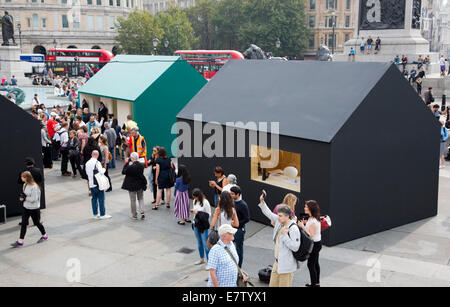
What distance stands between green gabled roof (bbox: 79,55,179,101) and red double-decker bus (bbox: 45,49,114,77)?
122 ft

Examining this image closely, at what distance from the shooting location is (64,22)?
92125 mm

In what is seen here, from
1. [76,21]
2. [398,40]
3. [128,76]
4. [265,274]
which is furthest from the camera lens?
[76,21]

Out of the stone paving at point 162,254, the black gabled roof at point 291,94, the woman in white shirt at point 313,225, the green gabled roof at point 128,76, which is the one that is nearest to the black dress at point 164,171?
the stone paving at point 162,254

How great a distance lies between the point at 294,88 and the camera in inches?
454

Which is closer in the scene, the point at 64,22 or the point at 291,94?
the point at 291,94

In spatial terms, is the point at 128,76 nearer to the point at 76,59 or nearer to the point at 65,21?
the point at 76,59

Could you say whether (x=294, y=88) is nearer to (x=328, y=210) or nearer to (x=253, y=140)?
(x=253, y=140)

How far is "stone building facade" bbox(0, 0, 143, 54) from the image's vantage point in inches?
3489

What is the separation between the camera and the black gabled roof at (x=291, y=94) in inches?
394

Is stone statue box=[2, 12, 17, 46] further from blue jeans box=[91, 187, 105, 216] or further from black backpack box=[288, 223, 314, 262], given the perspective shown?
black backpack box=[288, 223, 314, 262]

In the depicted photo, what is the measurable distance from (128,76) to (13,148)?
8239 millimetres

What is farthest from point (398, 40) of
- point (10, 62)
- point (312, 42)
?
point (312, 42)

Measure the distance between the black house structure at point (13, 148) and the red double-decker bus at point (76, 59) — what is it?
47071mm
